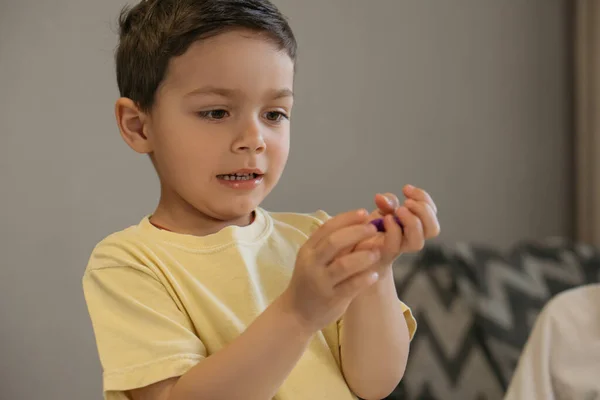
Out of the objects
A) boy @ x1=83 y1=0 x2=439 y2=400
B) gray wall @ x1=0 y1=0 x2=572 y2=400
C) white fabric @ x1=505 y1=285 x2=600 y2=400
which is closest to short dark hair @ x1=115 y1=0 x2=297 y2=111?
boy @ x1=83 y1=0 x2=439 y2=400

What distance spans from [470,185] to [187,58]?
1.76m

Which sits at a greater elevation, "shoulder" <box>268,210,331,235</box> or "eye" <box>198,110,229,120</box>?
"eye" <box>198,110,229,120</box>

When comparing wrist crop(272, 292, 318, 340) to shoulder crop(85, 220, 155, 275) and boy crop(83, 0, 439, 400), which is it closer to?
boy crop(83, 0, 439, 400)

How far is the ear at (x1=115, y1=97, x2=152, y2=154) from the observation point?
2.75 feet

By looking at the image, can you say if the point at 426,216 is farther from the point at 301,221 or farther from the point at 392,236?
the point at 301,221

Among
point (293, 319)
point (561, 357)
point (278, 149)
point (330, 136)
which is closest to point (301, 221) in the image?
point (278, 149)

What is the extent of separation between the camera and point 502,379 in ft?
5.98

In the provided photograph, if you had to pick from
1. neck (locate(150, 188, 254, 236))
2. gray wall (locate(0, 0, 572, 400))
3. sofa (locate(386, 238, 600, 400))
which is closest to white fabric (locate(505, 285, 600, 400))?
sofa (locate(386, 238, 600, 400))

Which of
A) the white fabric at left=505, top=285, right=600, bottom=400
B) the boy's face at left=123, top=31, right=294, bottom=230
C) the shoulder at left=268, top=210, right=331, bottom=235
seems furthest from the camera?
the white fabric at left=505, top=285, right=600, bottom=400

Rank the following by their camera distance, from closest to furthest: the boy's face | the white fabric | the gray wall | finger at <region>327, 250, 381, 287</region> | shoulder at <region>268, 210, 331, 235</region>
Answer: finger at <region>327, 250, 381, 287</region> → the boy's face → shoulder at <region>268, 210, 331, 235</region> → the white fabric → the gray wall

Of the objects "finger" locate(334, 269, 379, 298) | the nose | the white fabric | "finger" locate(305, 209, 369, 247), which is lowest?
the white fabric

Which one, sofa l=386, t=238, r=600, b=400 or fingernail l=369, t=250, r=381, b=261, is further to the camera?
sofa l=386, t=238, r=600, b=400

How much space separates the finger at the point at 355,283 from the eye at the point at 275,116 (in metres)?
0.23

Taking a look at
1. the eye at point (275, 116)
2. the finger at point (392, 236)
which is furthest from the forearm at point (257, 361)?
the eye at point (275, 116)
